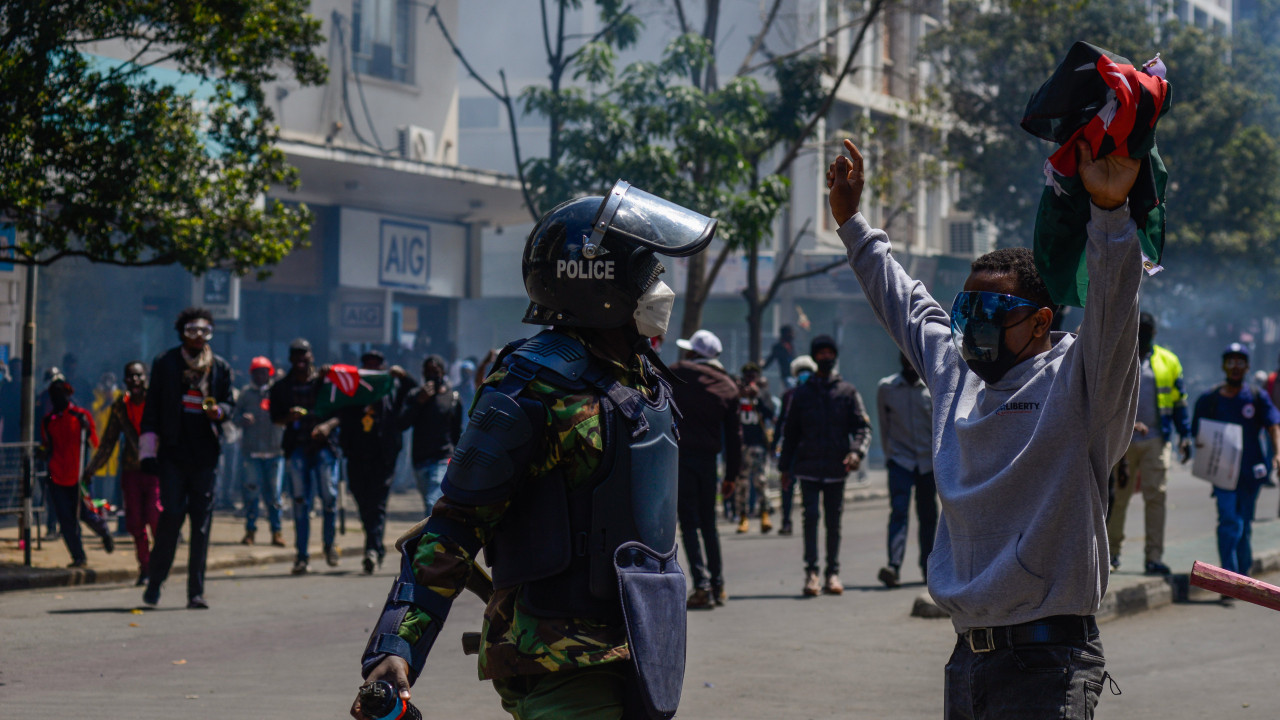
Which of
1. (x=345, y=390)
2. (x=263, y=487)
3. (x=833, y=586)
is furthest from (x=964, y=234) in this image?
(x=833, y=586)

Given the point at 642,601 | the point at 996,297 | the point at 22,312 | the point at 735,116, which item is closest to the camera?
the point at 642,601

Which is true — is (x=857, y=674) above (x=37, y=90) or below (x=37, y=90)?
below

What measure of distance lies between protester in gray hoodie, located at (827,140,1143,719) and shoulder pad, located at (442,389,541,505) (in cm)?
98

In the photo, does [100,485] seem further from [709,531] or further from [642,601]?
[642,601]

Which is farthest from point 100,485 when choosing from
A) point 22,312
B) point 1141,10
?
point 1141,10

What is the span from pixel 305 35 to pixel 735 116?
6313 mm

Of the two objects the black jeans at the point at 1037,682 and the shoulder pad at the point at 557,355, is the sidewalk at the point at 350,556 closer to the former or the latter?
the black jeans at the point at 1037,682

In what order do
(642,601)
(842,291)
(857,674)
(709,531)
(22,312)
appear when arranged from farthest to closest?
(842,291) < (22,312) < (709,531) < (857,674) < (642,601)

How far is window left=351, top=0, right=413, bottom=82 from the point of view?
19.9 meters

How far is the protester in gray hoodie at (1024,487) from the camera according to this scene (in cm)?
296

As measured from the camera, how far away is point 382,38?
20266mm

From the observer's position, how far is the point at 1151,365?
10578mm

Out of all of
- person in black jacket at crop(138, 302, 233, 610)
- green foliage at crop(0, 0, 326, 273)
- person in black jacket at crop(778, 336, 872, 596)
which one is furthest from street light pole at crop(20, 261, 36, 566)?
person in black jacket at crop(778, 336, 872, 596)

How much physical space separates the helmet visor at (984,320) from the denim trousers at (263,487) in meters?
11.3
